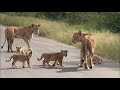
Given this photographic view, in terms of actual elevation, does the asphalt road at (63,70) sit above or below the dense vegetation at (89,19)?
below

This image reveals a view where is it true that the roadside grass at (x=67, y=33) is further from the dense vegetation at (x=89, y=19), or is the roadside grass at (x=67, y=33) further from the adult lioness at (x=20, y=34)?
the adult lioness at (x=20, y=34)

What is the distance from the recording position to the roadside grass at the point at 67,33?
1378 cm

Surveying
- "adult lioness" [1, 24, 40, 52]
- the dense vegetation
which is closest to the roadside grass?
the dense vegetation

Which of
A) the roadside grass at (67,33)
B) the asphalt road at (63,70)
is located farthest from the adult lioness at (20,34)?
the roadside grass at (67,33)

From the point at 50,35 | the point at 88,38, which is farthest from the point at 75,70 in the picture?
the point at 50,35

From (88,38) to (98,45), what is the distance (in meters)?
3.82

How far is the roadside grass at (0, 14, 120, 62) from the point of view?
543 inches

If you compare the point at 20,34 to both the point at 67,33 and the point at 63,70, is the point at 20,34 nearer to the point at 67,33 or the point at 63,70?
the point at 67,33

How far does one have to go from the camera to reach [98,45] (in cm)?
1457

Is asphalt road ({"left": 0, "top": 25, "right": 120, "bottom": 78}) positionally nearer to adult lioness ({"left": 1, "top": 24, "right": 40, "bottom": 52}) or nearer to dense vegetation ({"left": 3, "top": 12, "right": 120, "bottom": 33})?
adult lioness ({"left": 1, "top": 24, "right": 40, "bottom": 52})

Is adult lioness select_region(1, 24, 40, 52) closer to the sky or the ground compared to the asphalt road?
closer to the sky

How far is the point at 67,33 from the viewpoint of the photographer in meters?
17.0

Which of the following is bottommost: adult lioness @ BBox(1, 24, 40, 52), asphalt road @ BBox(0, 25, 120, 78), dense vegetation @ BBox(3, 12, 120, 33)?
asphalt road @ BBox(0, 25, 120, 78)

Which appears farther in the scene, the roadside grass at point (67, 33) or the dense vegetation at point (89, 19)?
the dense vegetation at point (89, 19)
